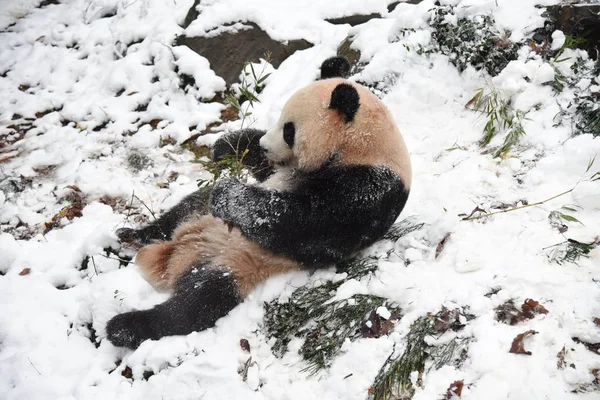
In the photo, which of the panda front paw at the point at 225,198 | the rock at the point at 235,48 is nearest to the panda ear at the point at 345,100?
the panda front paw at the point at 225,198

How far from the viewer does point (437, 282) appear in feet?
9.16

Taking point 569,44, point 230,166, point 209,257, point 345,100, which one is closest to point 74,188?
point 230,166

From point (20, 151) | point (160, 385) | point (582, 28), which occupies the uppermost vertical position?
point (582, 28)

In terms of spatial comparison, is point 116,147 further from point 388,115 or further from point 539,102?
point 539,102

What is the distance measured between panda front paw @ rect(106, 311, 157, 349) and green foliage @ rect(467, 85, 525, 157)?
312 centimetres

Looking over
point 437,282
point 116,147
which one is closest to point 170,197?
point 116,147

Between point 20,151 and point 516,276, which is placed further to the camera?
point 20,151

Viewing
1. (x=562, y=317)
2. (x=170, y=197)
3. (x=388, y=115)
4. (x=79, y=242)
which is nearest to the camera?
(x=562, y=317)

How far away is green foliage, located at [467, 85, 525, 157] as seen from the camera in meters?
3.85

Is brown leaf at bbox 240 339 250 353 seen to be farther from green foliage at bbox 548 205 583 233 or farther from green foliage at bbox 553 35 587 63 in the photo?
green foliage at bbox 553 35 587 63

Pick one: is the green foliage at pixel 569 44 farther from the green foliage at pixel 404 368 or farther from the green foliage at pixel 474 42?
the green foliage at pixel 404 368

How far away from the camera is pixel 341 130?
3133mm

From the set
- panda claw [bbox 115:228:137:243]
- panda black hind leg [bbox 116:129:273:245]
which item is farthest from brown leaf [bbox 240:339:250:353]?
panda claw [bbox 115:228:137:243]

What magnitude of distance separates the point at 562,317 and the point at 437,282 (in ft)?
2.27
